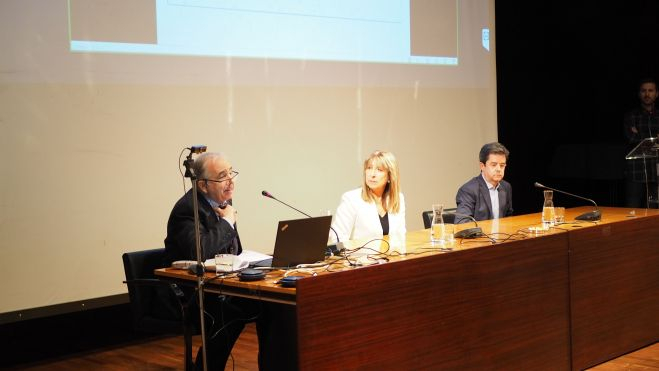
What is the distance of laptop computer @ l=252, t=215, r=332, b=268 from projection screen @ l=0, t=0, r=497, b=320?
5.15 feet

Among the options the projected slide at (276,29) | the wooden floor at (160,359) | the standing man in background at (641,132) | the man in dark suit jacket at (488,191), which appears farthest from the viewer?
the standing man in background at (641,132)

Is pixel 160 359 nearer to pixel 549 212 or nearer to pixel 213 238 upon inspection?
pixel 213 238

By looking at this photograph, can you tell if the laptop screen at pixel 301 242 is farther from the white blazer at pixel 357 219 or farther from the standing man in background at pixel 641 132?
the standing man in background at pixel 641 132

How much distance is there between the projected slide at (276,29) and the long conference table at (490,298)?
1.63 m

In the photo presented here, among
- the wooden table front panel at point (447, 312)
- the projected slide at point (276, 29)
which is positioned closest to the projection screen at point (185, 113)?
the projected slide at point (276, 29)

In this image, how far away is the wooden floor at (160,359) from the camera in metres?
4.04

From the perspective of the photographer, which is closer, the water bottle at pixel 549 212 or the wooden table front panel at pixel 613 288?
the wooden table front panel at pixel 613 288

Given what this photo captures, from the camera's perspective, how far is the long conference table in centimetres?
285

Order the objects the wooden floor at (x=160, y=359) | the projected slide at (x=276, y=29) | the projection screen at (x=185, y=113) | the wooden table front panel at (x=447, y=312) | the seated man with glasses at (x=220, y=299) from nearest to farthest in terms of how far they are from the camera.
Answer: the wooden table front panel at (x=447, y=312), the seated man with glasses at (x=220, y=299), the wooden floor at (x=160, y=359), the projection screen at (x=185, y=113), the projected slide at (x=276, y=29)

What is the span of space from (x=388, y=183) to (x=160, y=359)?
1583 mm

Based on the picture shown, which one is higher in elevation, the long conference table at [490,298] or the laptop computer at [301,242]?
the laptop computer at [301,242]

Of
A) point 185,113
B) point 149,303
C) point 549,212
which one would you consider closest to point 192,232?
point 149,303

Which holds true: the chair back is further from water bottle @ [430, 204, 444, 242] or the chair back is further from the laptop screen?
water bottle @ [430, 204, 444, 242]

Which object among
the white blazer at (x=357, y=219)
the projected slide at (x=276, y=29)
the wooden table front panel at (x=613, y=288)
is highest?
the projected slide at (x=276, y=29)
